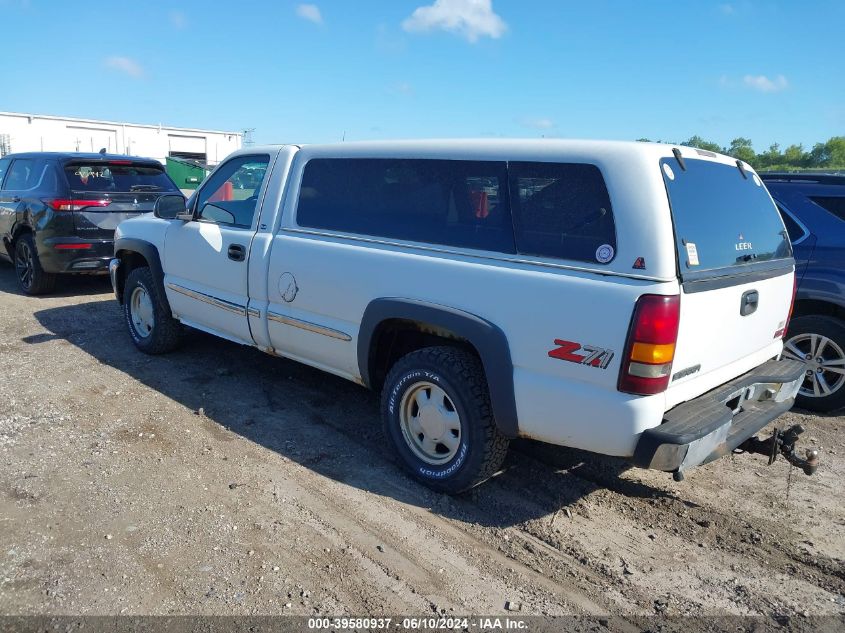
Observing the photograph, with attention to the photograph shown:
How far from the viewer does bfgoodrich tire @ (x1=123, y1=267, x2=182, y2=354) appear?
5.70m

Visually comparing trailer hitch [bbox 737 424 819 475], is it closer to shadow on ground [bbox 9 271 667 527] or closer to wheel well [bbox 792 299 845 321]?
shadow on ground [bbox 9 271 667 527]

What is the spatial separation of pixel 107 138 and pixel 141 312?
38.9 meters

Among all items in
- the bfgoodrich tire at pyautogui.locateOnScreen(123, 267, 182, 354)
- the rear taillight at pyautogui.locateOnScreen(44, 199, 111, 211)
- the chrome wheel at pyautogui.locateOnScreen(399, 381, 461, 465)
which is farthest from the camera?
the rear taillight at pyautogui.locateOnScreen(44, 199, 111, 211)

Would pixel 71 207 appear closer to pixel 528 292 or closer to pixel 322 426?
pixel 322 426

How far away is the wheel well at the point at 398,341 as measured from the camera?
3578 mm

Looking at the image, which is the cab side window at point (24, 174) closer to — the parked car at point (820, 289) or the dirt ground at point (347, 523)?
the dirt ground at point (347, 523)

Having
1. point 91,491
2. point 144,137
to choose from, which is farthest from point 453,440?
point 144,137

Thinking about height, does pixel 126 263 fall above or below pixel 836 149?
below

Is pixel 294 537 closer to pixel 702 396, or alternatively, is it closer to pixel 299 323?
pixel 299 323

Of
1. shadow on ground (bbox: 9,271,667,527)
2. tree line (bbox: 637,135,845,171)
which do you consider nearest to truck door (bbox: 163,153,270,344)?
shadow on ground (bbox: 9,271,667,527)

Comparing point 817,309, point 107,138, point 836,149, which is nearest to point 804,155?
point 836,149

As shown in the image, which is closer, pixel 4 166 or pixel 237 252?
pixel 237 252

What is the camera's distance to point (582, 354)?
2.88 meters

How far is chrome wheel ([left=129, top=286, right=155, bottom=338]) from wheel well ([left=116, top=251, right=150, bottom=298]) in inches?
11.3
